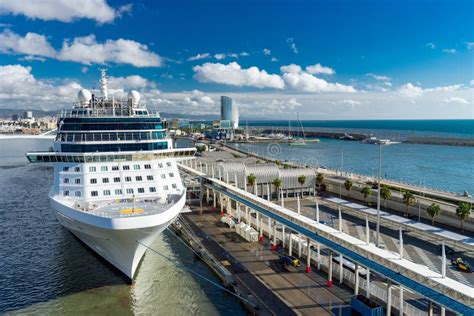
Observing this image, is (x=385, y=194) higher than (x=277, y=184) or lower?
lower

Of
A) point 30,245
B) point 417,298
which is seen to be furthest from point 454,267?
point 30,245

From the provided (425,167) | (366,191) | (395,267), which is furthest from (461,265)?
(425,167)

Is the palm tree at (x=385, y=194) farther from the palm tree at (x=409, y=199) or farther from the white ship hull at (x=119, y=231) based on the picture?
the white ship hull at (x=119, y=231)

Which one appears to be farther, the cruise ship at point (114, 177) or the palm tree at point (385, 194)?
the palm tree at point (385, 194)

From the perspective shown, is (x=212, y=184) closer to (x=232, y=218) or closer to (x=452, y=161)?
(x=232, y=218)

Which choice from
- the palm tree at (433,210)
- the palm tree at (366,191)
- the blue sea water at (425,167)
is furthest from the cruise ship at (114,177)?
the blue sea water at (425,167)

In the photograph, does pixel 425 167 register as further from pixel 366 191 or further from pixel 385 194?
pixel 385 194
